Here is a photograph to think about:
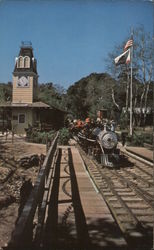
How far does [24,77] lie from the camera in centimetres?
2641

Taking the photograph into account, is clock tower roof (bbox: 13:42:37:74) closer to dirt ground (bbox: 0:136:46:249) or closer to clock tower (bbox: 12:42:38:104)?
clock tower (bbox: 12:42:38:104)

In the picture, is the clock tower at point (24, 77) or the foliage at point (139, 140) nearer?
the foliage at point (139, 140)

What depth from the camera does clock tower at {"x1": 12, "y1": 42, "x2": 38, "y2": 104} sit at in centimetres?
2584

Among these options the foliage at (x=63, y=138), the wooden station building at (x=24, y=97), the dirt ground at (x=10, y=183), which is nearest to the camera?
the dirt ground at (x=10, y=183)

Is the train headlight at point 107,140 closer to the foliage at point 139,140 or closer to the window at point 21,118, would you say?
the foliage at point 139,140

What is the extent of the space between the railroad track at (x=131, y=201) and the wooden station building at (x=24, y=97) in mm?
16749

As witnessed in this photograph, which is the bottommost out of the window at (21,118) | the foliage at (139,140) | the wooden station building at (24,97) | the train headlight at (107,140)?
the foliage at (139,140)

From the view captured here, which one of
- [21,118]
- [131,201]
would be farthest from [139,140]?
[131,201]

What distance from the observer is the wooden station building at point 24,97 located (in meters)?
25.6

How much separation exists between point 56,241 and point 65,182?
399 cm

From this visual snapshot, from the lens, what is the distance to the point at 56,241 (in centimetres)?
383

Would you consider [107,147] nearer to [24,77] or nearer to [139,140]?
[139,140]

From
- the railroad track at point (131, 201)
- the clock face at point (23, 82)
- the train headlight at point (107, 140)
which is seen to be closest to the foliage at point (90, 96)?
the clock face at point (23, 82)

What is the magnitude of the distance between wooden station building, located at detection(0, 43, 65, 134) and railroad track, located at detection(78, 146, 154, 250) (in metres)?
16.7
